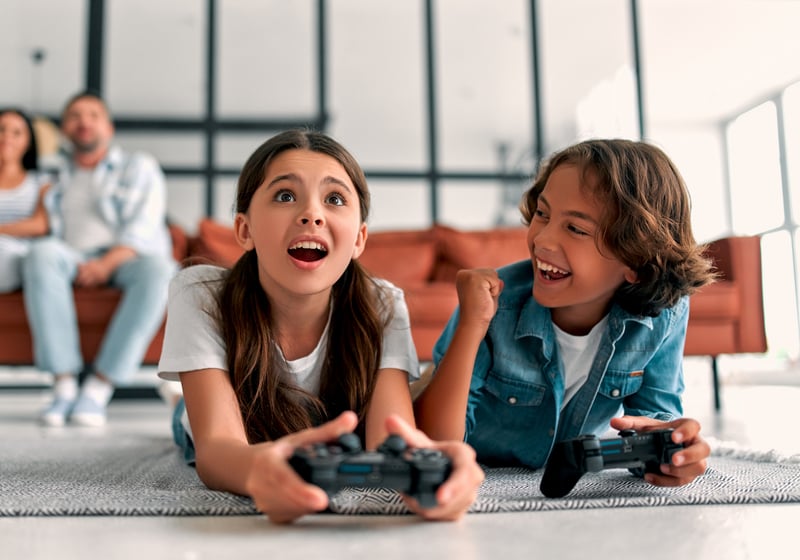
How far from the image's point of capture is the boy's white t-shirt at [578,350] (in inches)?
46.4

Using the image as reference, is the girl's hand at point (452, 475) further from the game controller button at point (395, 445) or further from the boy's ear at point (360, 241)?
the boy's ear at point (360, 241)

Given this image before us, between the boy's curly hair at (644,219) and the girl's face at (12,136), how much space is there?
240cm

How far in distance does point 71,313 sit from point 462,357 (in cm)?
189

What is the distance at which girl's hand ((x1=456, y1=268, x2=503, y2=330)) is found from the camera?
3.52ft

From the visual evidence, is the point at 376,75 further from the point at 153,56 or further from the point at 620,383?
the point at 620,383

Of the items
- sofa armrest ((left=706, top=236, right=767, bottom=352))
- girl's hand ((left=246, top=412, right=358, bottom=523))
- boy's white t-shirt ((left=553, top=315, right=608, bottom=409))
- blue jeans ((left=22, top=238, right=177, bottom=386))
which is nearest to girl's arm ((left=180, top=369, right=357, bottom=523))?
girl's hand ((left=246, top=412, right=358, bottom=523))

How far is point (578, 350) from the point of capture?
1.18 meters

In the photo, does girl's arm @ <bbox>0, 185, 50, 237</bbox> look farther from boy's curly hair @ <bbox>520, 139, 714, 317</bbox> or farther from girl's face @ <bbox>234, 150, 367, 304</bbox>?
boy's curly hair @ <bbox>520, 139, 714, 317</bbox>

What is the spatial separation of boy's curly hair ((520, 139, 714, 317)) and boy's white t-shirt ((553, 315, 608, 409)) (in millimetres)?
68

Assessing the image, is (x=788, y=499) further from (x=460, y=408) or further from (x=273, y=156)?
(x=273, y=156)

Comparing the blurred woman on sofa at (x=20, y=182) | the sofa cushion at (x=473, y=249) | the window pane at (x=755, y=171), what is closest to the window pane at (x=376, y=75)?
the sofa cushion at (x=473, y=249)

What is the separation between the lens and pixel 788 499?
0.90 m

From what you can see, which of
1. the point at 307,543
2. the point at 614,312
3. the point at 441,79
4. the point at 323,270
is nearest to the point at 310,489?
the point at 307,543

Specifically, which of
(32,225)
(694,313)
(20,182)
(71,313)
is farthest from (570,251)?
(20,182)
